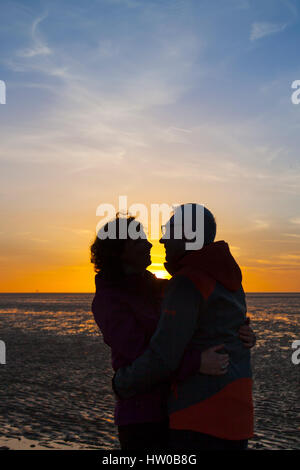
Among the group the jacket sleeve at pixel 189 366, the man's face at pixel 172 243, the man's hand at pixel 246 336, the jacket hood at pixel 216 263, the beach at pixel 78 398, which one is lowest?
the beach at pixel 78 398

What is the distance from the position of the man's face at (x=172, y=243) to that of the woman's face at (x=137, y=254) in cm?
43

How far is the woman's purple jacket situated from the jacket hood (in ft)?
1.65

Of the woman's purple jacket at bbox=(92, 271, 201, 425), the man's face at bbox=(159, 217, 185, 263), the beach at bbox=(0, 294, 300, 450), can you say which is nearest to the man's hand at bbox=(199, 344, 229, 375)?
the woman's purple jacket at bbox=(92, 271, 201, 425)

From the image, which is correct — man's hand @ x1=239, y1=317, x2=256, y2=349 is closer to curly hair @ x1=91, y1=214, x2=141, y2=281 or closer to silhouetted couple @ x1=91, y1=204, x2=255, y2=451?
silhouetted couple @ x1=91, y1=204, x2=255, y2=451

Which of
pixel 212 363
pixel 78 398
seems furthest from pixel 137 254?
pixel 78 398

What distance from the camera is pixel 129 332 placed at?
2998 millimetres

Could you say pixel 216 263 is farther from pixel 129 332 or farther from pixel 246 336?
pixel 129 332

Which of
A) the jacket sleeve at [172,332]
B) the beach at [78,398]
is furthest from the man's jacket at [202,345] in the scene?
the beach at [78,398]

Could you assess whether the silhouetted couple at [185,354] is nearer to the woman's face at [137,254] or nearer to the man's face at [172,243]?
the man's face at [172,243]

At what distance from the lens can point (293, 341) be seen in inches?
1017

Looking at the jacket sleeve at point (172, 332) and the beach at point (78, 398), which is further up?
the jacket sleeve at point (172, 332)

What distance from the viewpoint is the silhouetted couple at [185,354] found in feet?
8.75
